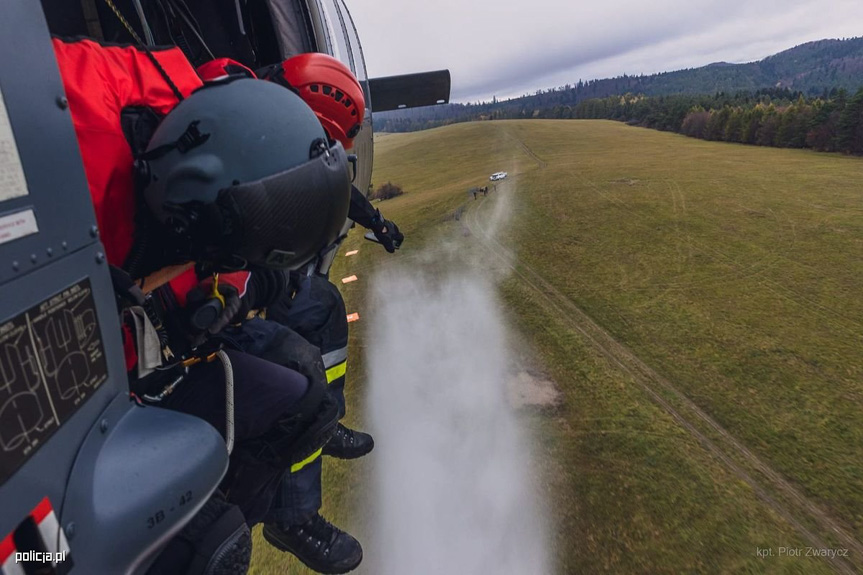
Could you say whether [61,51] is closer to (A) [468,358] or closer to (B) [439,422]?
(B) [439,422]

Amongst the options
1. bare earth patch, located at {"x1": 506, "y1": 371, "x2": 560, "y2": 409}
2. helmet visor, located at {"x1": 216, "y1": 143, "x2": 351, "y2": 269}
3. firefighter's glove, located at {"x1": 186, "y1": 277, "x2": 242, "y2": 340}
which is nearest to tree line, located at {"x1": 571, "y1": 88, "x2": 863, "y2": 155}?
bare earth patch, located at {"x1": 506, "y1": 371, "x2": 560, "y2": 409}

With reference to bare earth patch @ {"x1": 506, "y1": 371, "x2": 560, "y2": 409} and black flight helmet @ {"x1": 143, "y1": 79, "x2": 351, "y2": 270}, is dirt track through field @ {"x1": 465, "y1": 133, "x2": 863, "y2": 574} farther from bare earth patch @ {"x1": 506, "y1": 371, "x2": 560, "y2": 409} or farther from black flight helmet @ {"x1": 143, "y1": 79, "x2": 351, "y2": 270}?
black flight helmet @ {"x1": 143, "y1": 79, "x2": 351, "y2": 270}

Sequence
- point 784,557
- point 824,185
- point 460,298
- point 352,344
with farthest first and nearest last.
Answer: point 824,185 < point 460,298 < point 352,344 < point 784,557

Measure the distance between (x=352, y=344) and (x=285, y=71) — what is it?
721 centimetres

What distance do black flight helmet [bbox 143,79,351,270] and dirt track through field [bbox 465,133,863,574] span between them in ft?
19.5

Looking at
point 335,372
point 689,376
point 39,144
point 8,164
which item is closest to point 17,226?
point 8,164

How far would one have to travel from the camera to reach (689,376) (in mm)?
7309

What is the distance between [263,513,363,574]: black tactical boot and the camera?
3373 millimetres

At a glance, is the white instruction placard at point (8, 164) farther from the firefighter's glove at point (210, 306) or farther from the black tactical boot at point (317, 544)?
the black tactical boot at point (317, 544)

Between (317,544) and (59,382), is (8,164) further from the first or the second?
(317,544)

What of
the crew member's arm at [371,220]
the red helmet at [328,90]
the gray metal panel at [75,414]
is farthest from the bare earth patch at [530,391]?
the gray metal panel at [75,414]

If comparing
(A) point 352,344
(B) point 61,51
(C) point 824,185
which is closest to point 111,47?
(B) point 61,51

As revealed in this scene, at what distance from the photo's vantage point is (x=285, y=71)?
3.32m

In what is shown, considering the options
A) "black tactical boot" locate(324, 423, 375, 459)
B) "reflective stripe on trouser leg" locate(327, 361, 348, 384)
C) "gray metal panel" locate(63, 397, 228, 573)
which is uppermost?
"gray metal panel" locate(63, 397, 228, 573)
